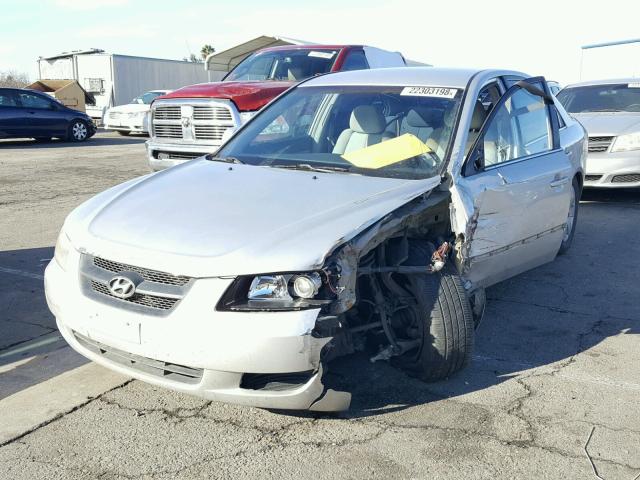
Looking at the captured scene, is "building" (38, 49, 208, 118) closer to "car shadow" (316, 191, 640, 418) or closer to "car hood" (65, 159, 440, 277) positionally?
"car shadow" (316, 191, 640, 418)

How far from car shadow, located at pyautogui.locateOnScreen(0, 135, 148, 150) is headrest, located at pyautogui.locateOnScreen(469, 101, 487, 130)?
15.5m

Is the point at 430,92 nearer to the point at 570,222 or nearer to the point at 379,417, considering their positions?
the point at 379,417

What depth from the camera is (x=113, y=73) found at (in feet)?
92.4

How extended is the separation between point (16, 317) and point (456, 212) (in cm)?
307

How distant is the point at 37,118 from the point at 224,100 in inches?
449

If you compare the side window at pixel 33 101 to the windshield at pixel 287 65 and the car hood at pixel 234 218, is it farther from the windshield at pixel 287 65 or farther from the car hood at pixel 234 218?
the car hood at pixel 234 218

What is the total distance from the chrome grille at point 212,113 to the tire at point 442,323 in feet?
18.1

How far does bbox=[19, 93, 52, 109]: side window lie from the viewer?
1815cm

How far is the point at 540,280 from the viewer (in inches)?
236

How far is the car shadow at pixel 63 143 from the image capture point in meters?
18.3

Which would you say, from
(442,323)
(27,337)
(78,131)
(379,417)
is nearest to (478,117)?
(442,323)

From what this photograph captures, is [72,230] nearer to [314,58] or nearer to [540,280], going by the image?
[540,280]

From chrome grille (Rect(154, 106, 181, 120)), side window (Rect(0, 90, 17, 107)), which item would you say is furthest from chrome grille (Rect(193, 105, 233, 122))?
side window (Rect(0, 90, 17, 107))

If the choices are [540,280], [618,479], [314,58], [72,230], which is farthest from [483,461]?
[314,58]
